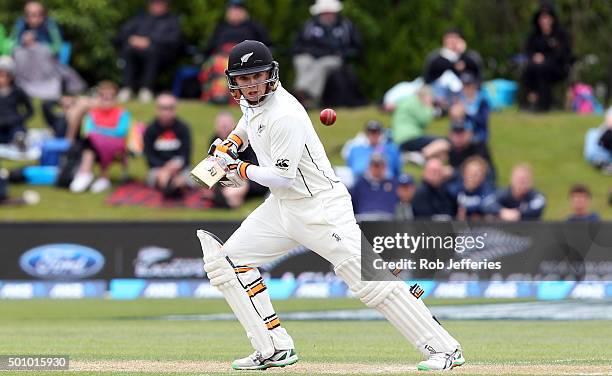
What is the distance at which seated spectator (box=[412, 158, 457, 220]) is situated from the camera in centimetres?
1625

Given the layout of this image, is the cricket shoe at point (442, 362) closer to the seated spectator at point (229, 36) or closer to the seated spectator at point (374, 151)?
the seated spectator at point (374, 151)

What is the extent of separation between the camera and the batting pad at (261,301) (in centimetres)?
856

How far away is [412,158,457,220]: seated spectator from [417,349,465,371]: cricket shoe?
796cm

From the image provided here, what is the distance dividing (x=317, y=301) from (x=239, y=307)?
6666mm

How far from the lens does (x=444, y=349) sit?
326 inches

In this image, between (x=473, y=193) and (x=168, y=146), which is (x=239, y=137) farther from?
(x=168, y=146)

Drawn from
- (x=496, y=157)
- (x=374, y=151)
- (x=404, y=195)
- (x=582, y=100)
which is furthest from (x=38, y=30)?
(x=582, y=100)

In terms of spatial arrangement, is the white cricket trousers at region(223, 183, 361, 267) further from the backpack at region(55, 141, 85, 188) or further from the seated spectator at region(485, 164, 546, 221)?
the backpack at region(55, 141, 85, 188)

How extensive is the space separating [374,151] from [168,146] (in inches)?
108

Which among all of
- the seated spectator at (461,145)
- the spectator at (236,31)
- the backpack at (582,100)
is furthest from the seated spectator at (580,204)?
the backpack at (582,100)

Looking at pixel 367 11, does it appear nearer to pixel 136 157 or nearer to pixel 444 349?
pixel 136 157

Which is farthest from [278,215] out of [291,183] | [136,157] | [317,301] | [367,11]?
[367,11]

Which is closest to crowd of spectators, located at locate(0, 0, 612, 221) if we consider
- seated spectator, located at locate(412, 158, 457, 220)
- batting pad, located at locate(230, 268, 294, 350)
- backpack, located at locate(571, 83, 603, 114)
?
seated spectator, located at locate(412, 158, 457, 220)

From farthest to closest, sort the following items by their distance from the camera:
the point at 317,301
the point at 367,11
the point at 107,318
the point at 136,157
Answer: the point at 367,11 → the point at 136,157 → the point at 317,301 → the point at 107,318
